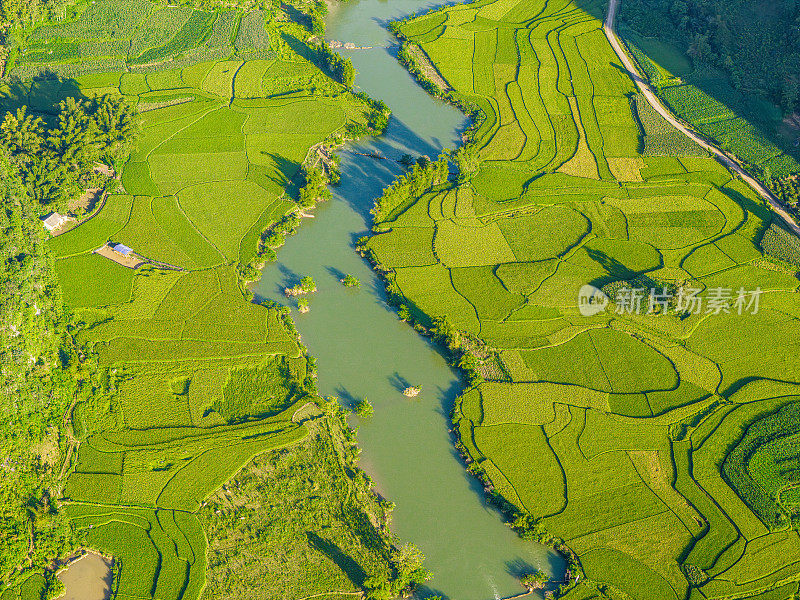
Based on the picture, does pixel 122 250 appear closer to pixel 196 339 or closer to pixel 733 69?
pixel 196 339

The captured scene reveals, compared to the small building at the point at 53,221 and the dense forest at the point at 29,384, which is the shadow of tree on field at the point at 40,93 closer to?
the dense forest at the point at 29,384

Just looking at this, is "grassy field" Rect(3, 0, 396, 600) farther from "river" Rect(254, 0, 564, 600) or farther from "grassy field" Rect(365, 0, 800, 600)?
"grassy field" Rect(365, 0, 800, 600)

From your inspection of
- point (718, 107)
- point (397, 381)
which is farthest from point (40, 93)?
point (718, 107)

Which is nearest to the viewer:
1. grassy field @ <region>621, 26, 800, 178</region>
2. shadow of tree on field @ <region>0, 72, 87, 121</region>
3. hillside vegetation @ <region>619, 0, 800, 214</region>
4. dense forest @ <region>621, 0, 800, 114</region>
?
grassy field @ <region>621, 26, 800, 178</region>

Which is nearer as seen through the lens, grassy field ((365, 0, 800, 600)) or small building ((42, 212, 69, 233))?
grassy field ((365, 0, 800, 600))

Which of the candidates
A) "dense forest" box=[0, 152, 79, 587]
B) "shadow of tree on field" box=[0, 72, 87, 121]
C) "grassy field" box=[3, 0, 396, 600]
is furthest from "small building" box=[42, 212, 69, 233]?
"shadow of tree on field" box=[0, 72, 87, 121]
